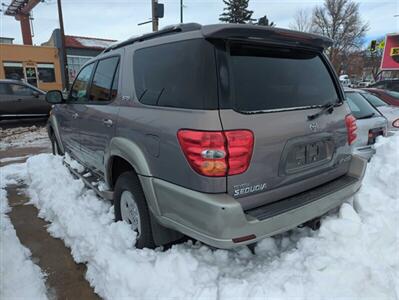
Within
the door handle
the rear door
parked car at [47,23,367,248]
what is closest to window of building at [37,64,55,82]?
the rear door

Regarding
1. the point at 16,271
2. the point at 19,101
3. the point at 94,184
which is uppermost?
the point at 19,101

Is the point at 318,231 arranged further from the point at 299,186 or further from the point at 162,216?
the point at 162,216

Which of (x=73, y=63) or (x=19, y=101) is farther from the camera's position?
(x=73, y=63)

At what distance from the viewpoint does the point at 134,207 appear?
2932mm

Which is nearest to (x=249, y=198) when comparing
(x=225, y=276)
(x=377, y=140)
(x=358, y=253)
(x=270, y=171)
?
(x=270, y=171)

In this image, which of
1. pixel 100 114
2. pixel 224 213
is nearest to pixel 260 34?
pixel 224 213

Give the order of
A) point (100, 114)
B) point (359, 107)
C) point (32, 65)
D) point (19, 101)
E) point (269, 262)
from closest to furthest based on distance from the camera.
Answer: point (269, 262) → point (100, 114) → point (359, 107) → point (19, 101) → point (32, 65)

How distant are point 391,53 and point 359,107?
27660 mm

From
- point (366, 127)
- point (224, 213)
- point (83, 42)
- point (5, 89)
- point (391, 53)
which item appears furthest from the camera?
point (83, 42)

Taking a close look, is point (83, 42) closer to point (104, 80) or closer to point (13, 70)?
point (13, 70)

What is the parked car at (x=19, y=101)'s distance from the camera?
11.1m

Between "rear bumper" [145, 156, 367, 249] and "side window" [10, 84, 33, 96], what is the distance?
10792 millimetres

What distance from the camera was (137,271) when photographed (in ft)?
8.24

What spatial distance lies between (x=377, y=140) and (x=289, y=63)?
2732 millimetres
